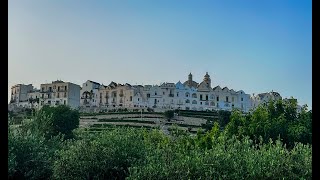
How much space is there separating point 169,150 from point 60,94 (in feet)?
6.20

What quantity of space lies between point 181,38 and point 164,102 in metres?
2.21

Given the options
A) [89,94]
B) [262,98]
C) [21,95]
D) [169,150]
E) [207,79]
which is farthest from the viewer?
[89,94]

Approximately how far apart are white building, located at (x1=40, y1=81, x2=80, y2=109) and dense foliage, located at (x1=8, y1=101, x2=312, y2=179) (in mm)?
167

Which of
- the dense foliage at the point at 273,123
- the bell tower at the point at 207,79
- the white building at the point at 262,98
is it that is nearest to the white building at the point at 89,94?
the bell tower at the point at 207,79

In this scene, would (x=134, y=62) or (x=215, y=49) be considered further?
(x=134, y=62)

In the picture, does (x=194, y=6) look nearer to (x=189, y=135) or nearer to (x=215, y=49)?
(x=215, y=49)

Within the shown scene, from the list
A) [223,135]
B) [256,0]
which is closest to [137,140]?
[223,135]

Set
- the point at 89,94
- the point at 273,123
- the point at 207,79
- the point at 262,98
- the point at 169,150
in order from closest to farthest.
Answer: the point at 169,150, the point at 207,79, the point at 273,123, the point at 262,98, the point at 89,94

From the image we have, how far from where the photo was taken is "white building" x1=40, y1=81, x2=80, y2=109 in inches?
209

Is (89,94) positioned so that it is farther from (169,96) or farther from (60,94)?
(169,96)

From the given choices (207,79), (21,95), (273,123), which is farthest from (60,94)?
(273,123)

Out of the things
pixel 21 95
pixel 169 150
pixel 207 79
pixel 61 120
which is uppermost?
pixel 207 79

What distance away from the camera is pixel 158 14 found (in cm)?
349

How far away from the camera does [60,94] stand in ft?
18.5
